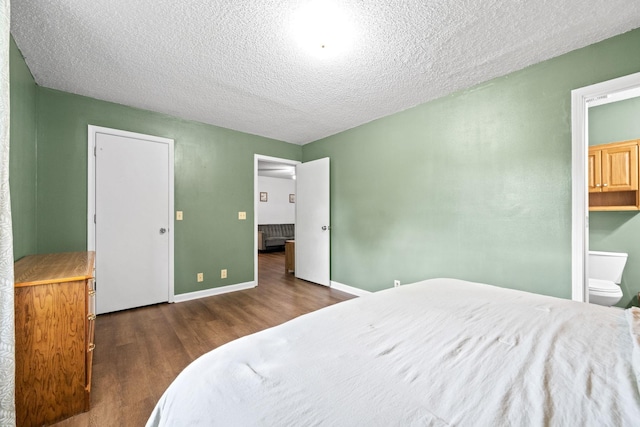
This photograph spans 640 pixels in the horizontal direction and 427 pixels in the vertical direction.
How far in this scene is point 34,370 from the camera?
1.45 m

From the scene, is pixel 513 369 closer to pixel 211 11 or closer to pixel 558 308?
pixel 558 308

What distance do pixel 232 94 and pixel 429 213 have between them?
248cm

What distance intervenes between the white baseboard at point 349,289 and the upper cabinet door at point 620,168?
2.94 m

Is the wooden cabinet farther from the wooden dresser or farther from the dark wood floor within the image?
the wooden dresser

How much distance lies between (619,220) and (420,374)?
374cm

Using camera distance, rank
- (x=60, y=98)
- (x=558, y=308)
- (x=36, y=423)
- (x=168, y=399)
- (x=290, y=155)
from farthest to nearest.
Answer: (x=290, y=155), (x=60, y=98), (x=36, y=423), (x=558, y=308), (x=168, y=399)

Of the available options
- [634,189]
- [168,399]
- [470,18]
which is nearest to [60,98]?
[168,399]

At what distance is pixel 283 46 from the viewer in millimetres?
1953

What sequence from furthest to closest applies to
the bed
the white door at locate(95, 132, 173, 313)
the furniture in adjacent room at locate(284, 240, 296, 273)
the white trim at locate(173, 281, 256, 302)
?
the furniture in adjacent room at locate(284, 240, 296, 273) → the white trim at locate(173, 281, 256, 302) → the white door at locate(95, 132, 173, 313) → the bed

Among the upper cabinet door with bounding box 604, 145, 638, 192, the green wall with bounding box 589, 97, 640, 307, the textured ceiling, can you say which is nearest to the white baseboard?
the textured ceiling

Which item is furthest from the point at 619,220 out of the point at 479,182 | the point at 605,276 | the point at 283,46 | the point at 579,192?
the point at 283,46

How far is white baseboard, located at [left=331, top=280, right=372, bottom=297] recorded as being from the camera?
12.1ft

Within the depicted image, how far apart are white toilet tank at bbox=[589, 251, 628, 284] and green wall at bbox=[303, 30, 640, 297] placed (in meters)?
1.29

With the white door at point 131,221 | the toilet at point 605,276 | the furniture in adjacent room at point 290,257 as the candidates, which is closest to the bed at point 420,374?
the toilet at point 605,276
